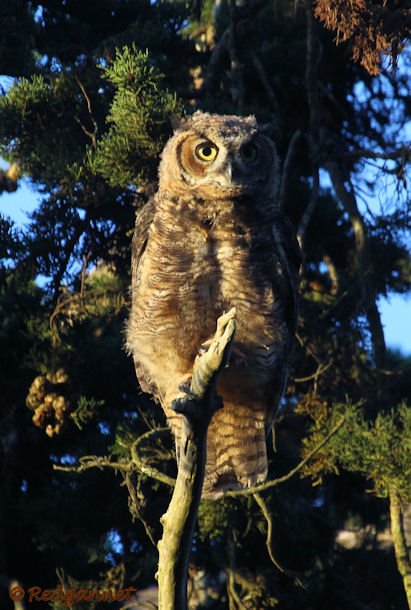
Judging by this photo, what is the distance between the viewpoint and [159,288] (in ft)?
11.7

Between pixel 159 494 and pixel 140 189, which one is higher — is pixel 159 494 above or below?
below

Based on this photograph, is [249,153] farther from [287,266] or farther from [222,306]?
[222,306]

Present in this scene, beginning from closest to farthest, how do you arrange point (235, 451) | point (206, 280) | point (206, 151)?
1. point (206, 280)
2. point (206, 151)
3. point (235, 451)

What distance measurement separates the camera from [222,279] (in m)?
3.52

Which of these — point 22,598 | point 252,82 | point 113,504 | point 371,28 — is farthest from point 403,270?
point 22,598

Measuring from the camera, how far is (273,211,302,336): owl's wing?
3777 mm

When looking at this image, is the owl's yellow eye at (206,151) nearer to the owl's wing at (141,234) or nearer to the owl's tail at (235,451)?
the owl's wing at (141,234)

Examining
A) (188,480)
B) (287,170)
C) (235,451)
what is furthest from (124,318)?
(188,480)

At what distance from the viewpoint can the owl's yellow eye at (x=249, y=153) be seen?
3.69 meters

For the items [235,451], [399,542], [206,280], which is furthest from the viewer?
[399,542]

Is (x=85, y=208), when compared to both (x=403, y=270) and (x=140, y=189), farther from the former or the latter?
(x=403, y=270)

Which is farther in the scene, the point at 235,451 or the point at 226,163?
the point at 235,451

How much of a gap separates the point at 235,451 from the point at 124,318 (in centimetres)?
184

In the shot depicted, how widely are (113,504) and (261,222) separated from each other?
7.29 feet
